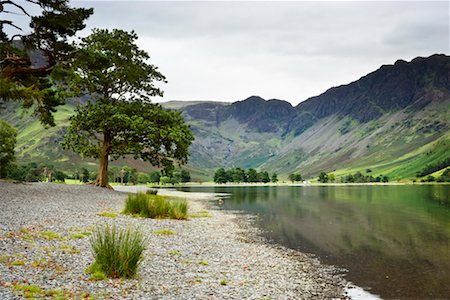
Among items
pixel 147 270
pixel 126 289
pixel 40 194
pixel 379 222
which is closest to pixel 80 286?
Answer: pixel 126 289

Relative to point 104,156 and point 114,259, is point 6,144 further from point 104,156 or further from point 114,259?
point 114,259

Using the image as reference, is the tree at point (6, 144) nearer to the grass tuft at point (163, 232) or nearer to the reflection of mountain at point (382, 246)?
the reflection of mountain at point (382, 246)

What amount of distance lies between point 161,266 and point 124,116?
132 ft

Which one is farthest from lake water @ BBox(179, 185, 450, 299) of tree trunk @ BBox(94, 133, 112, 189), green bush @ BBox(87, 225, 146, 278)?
tree trunk @ BBox(94, 133, 112, 189)

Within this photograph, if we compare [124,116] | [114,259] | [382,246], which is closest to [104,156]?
[124,116]

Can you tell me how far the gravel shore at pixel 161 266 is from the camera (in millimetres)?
14016

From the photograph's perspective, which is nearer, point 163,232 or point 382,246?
point 163,232

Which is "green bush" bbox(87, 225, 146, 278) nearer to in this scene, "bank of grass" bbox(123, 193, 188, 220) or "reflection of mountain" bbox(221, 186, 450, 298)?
"reflection of mountain" bbox(221, 186, 450, 298)

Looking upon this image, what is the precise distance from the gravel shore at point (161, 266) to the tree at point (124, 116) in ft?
89.5

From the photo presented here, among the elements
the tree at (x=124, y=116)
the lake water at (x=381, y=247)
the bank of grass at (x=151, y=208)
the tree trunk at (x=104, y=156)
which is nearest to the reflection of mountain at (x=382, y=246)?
the lake water at (x=381, y=247)

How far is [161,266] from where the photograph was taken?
61.0ft

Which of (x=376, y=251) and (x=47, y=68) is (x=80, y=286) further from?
(x=47, y=68)

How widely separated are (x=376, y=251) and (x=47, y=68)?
1186 inches

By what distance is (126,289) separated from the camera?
1434 centimetres
